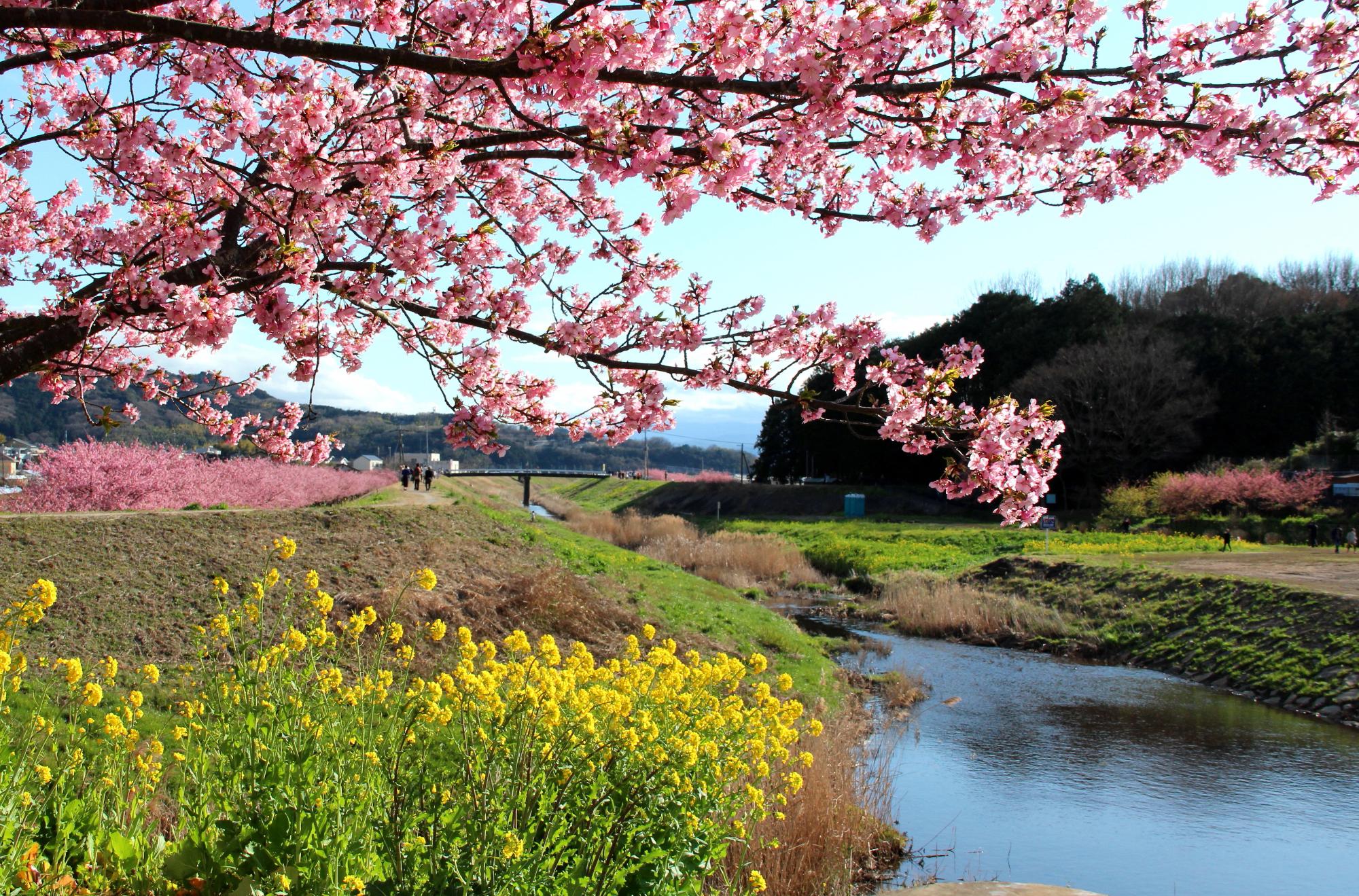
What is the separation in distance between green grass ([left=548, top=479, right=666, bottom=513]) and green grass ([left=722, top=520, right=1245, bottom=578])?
27.8m

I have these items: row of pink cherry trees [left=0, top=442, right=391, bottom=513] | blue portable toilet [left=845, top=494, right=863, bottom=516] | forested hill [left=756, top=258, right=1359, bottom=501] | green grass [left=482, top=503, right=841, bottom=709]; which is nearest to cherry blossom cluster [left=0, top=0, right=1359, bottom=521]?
green grass [left=482, top=503, right=841, bottom=709]

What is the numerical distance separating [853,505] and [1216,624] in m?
31.4

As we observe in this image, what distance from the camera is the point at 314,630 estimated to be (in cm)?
444

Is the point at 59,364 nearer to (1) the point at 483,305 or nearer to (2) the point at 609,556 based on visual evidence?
(1) the point at 483,305

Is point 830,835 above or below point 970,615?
above

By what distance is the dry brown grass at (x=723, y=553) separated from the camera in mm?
32219

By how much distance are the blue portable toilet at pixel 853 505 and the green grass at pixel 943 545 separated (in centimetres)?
892

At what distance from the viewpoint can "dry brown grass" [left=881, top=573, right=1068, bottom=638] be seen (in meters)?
24.0

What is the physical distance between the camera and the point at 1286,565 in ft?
84.4

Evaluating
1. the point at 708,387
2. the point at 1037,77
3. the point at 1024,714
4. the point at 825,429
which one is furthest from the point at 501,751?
the point at 825,429

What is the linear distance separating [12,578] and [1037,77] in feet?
34.9

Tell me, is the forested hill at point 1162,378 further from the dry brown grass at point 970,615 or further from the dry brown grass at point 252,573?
the dry brown grass at point 252,573

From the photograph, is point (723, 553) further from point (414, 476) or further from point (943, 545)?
point (414, 476)

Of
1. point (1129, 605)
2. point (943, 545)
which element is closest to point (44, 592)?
point (1129, 605)
